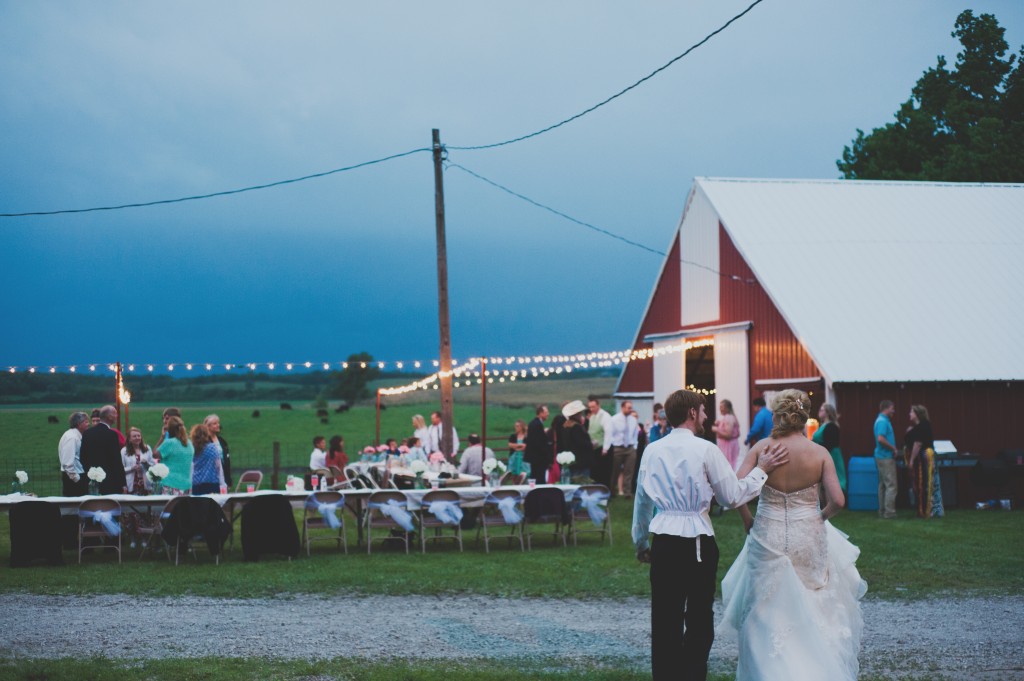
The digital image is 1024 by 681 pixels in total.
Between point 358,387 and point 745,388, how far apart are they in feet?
218

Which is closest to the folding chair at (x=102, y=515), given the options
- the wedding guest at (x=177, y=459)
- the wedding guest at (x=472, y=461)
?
the wedding guest at (x=177, y=459)

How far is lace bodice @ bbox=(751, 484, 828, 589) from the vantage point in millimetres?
5781

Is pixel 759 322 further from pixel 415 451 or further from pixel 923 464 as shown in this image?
pixel 415 451

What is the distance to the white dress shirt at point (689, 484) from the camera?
558cm

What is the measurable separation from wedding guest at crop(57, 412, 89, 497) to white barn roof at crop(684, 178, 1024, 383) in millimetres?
11311

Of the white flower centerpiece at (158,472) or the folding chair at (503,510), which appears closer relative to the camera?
the white flower centerpiece at (158,472)

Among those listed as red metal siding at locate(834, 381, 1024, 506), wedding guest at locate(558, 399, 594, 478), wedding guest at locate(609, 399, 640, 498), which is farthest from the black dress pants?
wedding guest at locate(609, 399, 640, 498)

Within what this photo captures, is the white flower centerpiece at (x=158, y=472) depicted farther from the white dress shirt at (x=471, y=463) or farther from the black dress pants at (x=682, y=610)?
the black dress pants at (x=682, y=610)

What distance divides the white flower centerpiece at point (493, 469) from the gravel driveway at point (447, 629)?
3.63 meters

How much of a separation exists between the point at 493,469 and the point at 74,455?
5.21 m

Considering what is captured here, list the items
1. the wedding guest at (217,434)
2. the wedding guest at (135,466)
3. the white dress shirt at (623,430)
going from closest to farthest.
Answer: the wedding guest at (135,466) < the wedding guest at (217,434) < the white dress shirt at (623,430)

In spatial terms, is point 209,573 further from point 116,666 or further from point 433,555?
point 116,666

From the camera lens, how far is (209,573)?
10.8 metres

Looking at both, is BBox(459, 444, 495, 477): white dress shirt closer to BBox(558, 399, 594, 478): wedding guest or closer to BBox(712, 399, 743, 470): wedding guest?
BBox(558, 399, 594, 478): wedding guest
